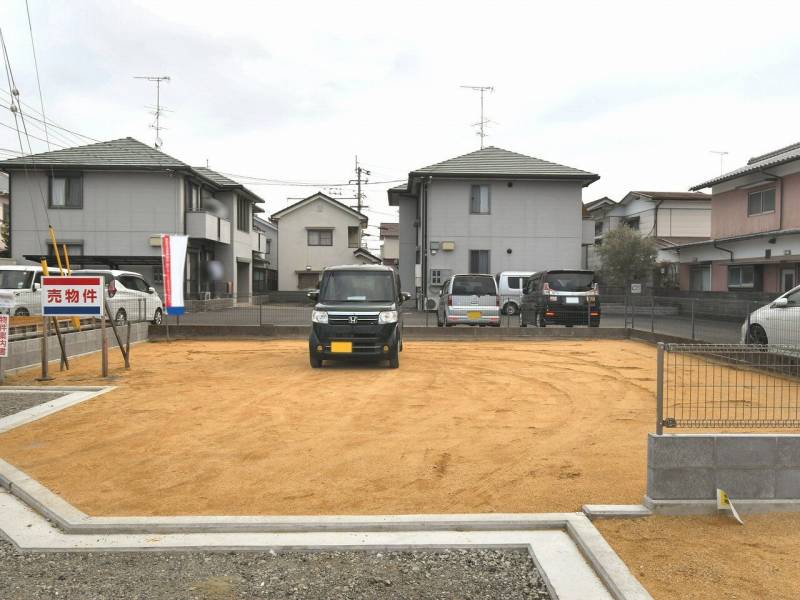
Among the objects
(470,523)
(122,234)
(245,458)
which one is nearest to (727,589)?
(470,523)

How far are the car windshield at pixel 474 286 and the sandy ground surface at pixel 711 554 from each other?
13234mm

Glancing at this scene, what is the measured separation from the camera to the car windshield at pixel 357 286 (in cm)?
1105

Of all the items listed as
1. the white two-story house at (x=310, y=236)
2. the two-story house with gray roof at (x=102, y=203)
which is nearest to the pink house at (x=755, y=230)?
the two-story house with gray roof at (x=102, y=203)

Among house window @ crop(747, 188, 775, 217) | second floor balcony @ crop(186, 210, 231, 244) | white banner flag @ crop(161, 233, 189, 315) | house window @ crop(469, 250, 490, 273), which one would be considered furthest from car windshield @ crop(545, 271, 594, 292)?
second floor balcony @ crop(186, 210, 231, 244)

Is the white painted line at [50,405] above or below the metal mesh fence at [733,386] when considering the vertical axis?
below

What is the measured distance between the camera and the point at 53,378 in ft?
30.6

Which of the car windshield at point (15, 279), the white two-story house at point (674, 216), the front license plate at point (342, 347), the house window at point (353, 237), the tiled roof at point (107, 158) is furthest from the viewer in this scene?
the house window at point (353, 237)

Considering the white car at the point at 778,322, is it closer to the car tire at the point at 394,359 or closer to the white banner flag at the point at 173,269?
the car tire at the point at 394,359

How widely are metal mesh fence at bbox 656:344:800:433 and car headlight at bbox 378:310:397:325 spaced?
6.45m

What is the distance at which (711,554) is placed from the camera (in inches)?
130

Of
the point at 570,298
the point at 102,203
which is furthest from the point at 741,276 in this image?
the point at 102,203

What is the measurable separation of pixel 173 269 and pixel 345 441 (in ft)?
33.9

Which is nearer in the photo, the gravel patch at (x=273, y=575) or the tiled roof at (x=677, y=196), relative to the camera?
the gravel patch at (x=273, y=575)

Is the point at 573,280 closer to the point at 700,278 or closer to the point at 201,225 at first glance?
the point at 700,278
